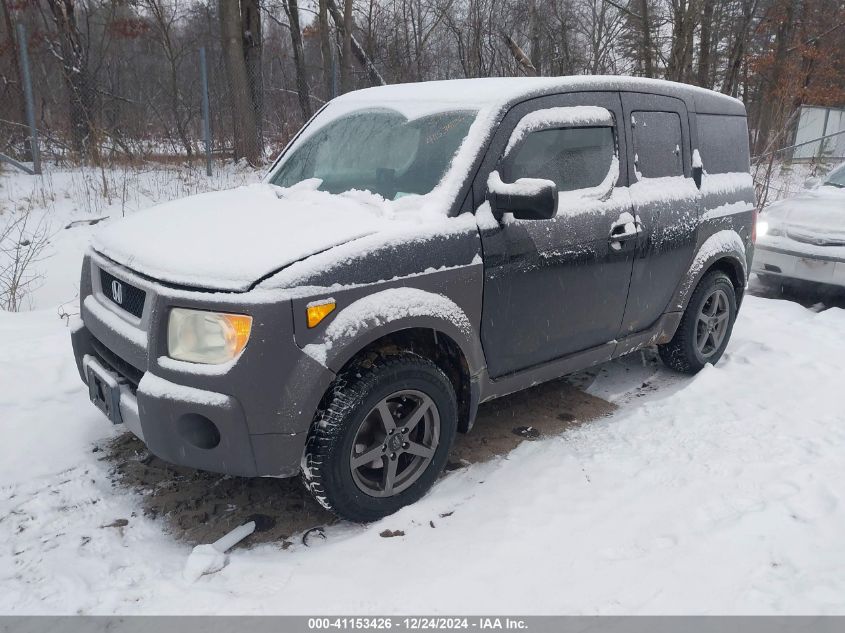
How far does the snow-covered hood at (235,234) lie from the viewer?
2496mm

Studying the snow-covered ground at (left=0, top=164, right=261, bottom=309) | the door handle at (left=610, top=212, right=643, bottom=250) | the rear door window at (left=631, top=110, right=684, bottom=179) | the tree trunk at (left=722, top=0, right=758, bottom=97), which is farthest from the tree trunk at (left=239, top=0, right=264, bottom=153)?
the tree trunk at (left=722, top=0, right=758, bottom=97)

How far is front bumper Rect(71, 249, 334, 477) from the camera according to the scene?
2.43m

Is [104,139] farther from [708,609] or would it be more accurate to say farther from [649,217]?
[708,609]

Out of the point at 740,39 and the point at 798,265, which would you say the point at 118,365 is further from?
the point at 740,39

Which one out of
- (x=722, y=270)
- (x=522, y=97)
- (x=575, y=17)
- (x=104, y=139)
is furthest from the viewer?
(x=575, y=17)

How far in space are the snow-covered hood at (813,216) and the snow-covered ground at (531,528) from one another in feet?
8.55

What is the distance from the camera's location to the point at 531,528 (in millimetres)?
Result: 2824

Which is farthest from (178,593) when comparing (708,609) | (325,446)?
(708,609)

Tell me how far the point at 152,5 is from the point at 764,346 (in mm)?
18109

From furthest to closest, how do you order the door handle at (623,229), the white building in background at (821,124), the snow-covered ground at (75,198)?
the white building in background at (821,124) < the snow-covered ground at (75,198) < the door handle at (623,229)

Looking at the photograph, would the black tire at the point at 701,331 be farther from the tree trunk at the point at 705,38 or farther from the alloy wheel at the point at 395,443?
the tree trunk at the point at 705,38

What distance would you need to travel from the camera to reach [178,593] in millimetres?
2420

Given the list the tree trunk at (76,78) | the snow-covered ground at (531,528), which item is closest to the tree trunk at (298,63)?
the tree trunk at (76,78)

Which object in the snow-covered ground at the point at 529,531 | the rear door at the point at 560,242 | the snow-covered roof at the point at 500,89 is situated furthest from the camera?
the snow-covered roof at the point at 500,89
